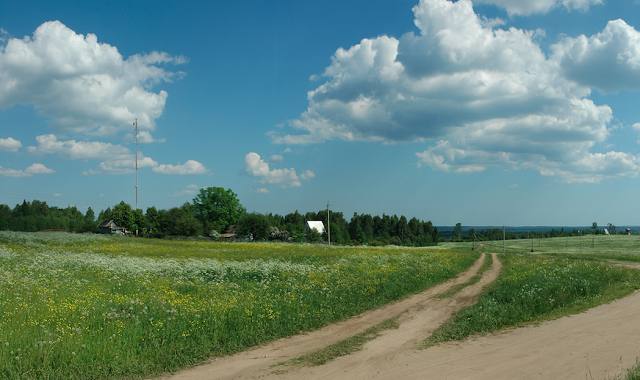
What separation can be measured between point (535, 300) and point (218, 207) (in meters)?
131

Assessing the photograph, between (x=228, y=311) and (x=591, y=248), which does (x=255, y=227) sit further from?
(x=228, y=311)

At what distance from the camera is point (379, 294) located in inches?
882

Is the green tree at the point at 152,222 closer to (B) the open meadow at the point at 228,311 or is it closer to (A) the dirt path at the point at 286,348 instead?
(B) the open meadow at the point at 228,311

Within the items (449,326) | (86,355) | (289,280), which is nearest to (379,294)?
(289,280)

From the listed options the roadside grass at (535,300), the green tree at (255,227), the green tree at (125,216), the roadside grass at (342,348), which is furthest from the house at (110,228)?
the roadside grass at (342,348)

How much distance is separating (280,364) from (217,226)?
131 m

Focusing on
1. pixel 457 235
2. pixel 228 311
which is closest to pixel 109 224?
pixel 457 235

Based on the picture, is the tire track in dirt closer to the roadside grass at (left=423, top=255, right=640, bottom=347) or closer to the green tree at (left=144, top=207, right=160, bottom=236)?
A: the roadside grass at (left=423, top=255, right=640, bottom=347)

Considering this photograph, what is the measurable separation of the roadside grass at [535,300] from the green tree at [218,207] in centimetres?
12352

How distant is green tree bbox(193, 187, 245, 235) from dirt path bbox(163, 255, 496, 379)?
12664 centimetres

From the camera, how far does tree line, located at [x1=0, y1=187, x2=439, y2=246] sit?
129 m

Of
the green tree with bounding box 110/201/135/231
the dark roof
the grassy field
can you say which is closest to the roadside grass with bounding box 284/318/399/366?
the grassy field

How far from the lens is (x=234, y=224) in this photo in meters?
145

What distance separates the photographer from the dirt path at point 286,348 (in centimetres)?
1155
